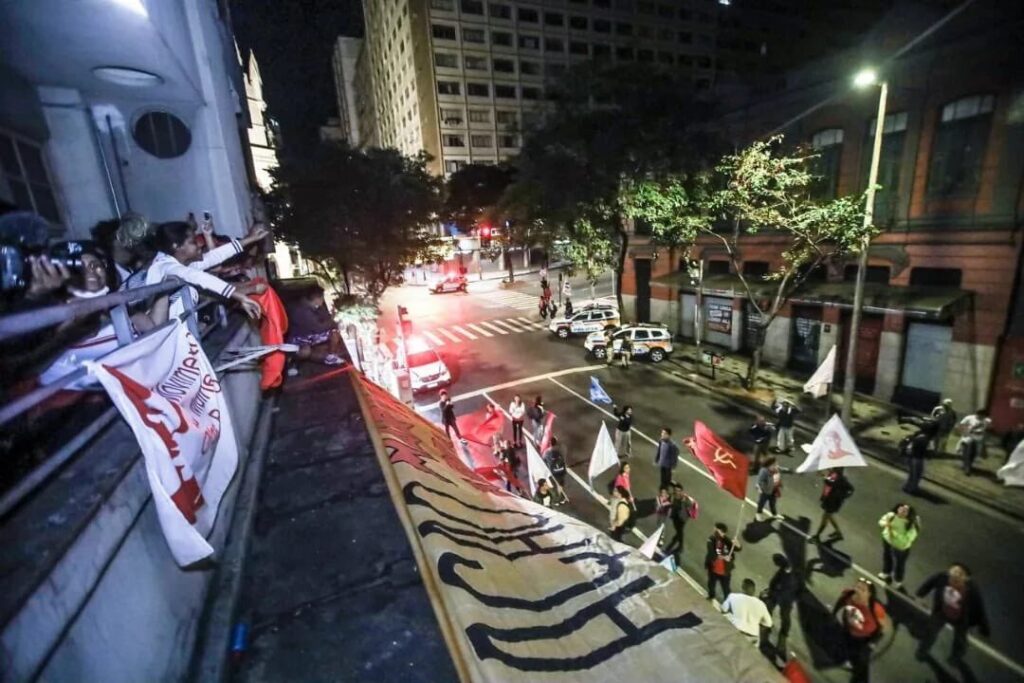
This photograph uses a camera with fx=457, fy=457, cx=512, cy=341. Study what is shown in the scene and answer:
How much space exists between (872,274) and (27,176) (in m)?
22.9

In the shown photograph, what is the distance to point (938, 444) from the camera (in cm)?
1220

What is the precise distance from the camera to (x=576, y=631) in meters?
2.88

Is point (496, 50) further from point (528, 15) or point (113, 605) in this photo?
point (113, 605)

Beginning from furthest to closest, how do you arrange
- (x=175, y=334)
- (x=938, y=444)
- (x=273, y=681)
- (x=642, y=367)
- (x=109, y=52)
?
(x=642, y=367), (x=938, y=444), (x=109, y=52), (x=175, y=334), (x=273, y=681)

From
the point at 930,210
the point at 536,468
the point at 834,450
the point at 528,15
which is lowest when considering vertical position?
the point at 536,468

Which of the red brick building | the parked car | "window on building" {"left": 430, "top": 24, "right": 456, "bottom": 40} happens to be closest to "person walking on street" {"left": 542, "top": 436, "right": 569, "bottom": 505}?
the red brick building

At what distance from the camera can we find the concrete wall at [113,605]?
1.52 meters

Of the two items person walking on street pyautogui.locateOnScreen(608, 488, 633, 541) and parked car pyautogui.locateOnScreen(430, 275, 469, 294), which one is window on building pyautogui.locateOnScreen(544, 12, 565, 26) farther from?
person walking on street pyautogui.locateOnScreen(608, 488, 633, 541)

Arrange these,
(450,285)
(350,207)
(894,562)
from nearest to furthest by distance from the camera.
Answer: (894,562), (350,207), (450,285)

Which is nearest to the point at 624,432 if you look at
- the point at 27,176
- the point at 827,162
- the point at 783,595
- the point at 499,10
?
the point at 783,595

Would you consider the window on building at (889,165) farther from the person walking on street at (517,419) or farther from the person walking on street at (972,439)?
the person walking on street at (517,419)

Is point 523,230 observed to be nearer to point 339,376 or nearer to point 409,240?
point 409,240

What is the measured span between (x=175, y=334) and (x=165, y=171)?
968 centimetres

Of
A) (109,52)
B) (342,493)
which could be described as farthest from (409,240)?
(342,493)
